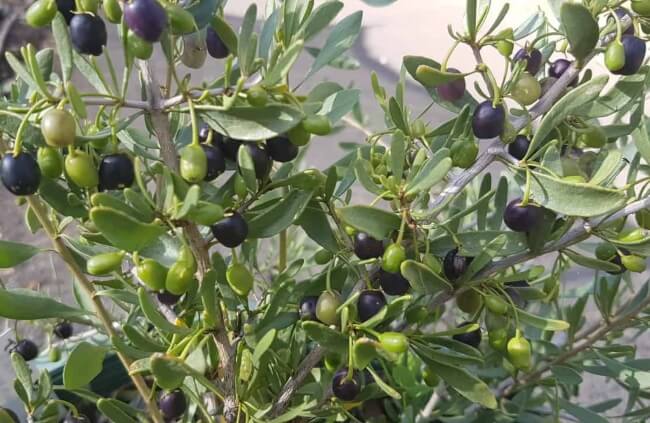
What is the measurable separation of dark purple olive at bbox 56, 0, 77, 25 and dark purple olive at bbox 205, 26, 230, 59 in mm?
100

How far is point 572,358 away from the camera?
708 millimetres

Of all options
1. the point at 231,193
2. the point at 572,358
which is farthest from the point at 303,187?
the point at 572,358

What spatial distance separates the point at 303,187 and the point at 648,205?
22 centimetres

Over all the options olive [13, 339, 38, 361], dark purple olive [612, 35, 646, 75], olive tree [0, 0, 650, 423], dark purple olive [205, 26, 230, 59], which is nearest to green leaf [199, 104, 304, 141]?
olive tree [0, 0, 650, 423]

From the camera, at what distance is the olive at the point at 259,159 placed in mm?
402

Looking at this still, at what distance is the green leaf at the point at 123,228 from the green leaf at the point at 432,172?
0.14 m

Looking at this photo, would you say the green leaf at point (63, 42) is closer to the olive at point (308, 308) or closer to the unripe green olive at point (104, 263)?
the unripe green olive at point (104, 263)

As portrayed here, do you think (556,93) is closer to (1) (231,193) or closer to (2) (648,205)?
(2) (648,205)

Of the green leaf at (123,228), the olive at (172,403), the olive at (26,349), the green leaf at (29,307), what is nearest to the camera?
the green leaf at (123,228)

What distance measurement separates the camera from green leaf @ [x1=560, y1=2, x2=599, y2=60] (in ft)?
1.32

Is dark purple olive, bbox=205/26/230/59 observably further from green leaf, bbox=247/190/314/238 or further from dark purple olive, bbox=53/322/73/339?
dark purple olive, bbox=53/322/73/339

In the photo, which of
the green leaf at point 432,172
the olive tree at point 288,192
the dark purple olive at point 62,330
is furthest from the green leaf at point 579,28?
the dark purple olive at point 62,330

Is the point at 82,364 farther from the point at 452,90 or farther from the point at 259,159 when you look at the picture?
the point at 452,90

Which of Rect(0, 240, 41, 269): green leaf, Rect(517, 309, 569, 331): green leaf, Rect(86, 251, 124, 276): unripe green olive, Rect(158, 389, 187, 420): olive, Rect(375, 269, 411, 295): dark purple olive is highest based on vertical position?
Rect(86, 251, 124, 276): unripe green olive
